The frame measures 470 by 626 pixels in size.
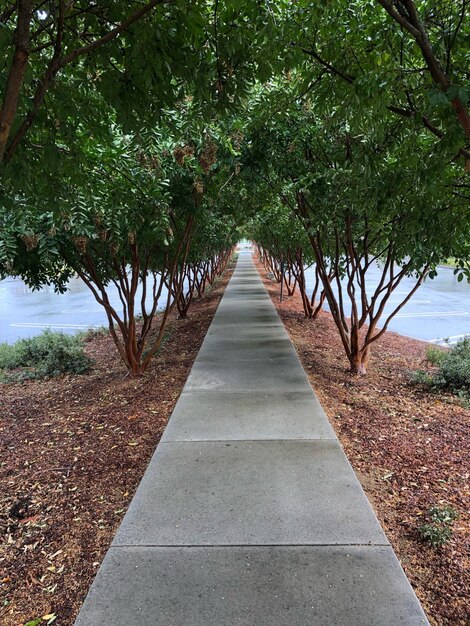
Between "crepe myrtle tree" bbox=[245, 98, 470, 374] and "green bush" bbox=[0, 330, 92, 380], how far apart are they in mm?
4431

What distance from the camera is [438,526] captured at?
2.73 m

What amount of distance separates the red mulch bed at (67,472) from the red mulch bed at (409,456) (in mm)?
1822

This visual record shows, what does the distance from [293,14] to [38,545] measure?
4.13 m

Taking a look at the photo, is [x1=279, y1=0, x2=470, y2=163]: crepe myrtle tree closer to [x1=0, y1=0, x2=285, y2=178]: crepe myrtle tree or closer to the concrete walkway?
[x1=0, y1=0, x2=285, y2=178]: crepe myrtle tree

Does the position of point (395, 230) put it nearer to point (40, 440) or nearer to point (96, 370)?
point (40, 440)

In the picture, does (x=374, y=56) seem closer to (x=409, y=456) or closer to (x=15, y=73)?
(x=15, y=73)

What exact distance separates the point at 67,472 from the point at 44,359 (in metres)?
5.03

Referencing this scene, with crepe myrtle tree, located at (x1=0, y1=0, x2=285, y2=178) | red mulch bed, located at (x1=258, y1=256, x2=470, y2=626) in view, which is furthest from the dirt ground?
crepe myrtle tree, located at (x1=0, y1=0, x2=285, y2=178)

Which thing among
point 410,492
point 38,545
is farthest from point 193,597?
point 410,492

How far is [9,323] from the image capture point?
15.0 m

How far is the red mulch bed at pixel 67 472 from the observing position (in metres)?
2.36

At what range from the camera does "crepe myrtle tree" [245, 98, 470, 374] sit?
10.4 ft

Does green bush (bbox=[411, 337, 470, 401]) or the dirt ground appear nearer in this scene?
the dirt ground

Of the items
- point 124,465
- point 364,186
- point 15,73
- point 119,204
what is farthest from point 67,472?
point 364,186
